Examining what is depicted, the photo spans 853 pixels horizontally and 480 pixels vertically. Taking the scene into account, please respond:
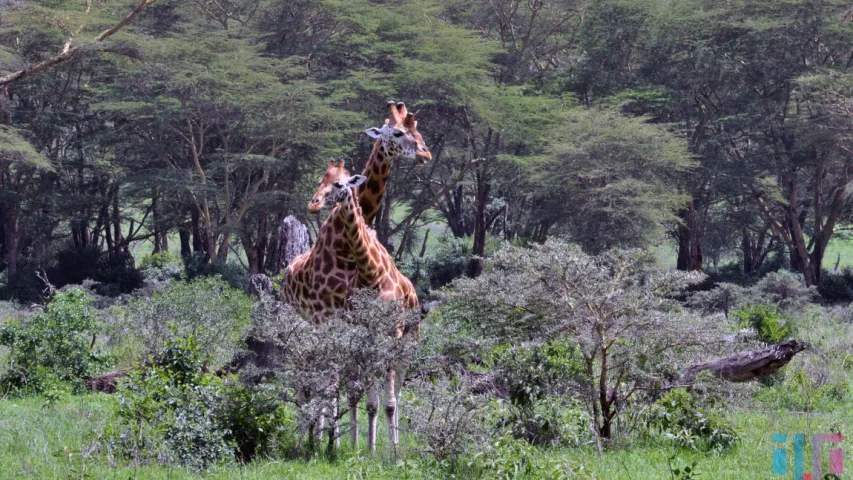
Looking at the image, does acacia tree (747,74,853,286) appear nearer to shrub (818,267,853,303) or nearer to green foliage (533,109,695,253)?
shrub (818,267,853,303)

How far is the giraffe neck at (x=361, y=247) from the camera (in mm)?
7448

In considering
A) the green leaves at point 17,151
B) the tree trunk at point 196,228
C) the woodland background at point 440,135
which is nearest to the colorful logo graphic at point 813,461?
the woodland background at point 440,135

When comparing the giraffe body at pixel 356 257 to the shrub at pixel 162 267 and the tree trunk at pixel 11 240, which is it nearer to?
the shrub at pixel 162 267

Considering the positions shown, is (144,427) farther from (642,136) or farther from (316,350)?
(642,136)

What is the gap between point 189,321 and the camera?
1073cm

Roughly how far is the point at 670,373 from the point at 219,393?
3.40 meters

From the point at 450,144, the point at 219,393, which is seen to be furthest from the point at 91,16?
the point at 219,393

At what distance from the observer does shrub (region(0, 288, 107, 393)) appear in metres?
10.1

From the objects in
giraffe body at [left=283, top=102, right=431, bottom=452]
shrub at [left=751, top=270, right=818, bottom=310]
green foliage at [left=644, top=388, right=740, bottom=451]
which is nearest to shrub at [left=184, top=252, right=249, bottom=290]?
shrub at [left=751, top=270, right=818, bottom=310]

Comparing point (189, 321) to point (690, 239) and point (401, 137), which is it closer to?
point (401, 137)

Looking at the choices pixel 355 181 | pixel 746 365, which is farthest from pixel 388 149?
pixel 746 365

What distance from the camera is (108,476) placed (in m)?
6.01

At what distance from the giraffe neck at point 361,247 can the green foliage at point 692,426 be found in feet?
7.89

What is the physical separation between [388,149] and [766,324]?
619 cm
